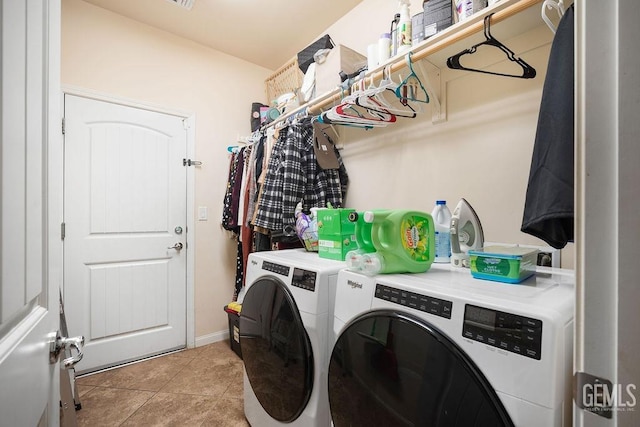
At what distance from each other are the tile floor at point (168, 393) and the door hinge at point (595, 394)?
1.66 meters

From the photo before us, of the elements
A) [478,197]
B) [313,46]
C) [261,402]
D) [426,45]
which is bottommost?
[261,402]

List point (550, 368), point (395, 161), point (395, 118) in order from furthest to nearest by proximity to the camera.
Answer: point (395, 161)
point (395, 118)
point (550, 368)

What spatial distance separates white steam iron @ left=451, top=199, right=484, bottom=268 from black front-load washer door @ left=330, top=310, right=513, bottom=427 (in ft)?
1.44

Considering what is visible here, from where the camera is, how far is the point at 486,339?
590mm

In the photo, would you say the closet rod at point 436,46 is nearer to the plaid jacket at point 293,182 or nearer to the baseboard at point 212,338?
the plaid jacket at point 293,182

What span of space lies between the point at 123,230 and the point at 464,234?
2.39 metres

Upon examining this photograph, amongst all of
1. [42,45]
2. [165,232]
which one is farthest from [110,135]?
[42,45]

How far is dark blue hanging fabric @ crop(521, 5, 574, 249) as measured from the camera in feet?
2.30

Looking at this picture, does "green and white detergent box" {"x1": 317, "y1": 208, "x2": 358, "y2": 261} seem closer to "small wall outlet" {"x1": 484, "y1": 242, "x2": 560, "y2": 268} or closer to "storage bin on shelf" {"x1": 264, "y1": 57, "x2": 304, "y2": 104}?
"small wall outlet" {"x1": 484, "y1": 242, "x2": 560, "y2": 268}

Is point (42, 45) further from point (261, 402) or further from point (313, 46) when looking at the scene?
point (313, 46)

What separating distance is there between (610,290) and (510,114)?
3.60ft

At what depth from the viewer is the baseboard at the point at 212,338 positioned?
254cm

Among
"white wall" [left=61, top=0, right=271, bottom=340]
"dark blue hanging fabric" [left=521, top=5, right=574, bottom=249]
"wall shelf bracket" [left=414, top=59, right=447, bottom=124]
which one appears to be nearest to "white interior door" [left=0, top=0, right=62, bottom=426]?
"dark blue hanging fabric" [left=521, top=5, right=574, bottom=249]

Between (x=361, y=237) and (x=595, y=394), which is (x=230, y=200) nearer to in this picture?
(x=361, y=237)
